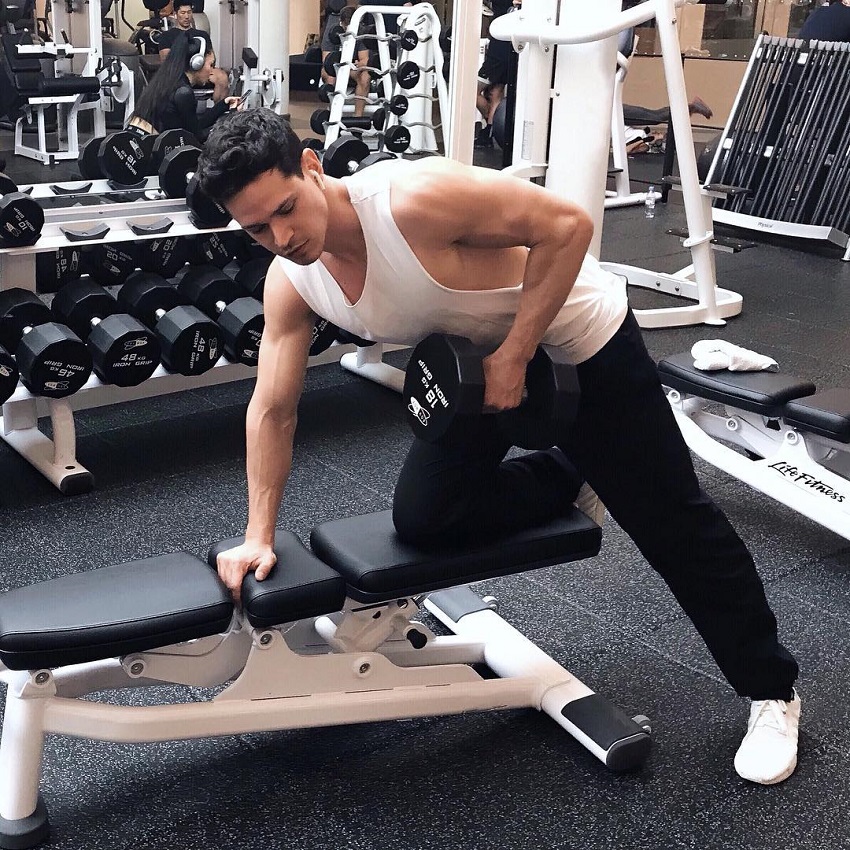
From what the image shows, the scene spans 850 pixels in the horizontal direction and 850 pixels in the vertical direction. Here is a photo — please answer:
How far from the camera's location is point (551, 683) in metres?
1.94

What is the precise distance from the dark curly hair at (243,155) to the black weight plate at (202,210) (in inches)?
64.1

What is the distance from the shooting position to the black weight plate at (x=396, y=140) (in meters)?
3.91

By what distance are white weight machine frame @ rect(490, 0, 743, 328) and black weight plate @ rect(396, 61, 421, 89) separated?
0.98 metres

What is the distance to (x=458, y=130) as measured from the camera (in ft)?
11.7

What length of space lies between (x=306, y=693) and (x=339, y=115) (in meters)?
3.28

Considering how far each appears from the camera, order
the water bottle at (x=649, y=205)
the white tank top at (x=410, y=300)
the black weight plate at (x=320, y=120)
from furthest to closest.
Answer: the water bottle at (x=649, y=205), the black weight plate at (x=320, y=120), the white tank top at (x=410, y=300)

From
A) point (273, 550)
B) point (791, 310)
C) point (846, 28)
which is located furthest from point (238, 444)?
point (846, 28)

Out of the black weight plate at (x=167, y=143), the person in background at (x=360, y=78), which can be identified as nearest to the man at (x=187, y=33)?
the black weight plate at (x=167, y=143)

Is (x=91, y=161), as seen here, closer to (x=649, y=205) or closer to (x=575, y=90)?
(x=575, y=90)

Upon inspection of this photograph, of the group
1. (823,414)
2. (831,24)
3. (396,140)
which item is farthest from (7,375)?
(831,24)

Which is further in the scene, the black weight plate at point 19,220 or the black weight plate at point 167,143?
the black weight plate at point 167,143

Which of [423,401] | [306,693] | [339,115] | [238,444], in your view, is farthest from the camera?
[339,115]

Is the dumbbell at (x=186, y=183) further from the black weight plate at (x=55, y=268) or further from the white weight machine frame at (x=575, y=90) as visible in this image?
the white weight machine frame at (x=575, y=90)

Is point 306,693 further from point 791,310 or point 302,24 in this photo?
point 791,310
